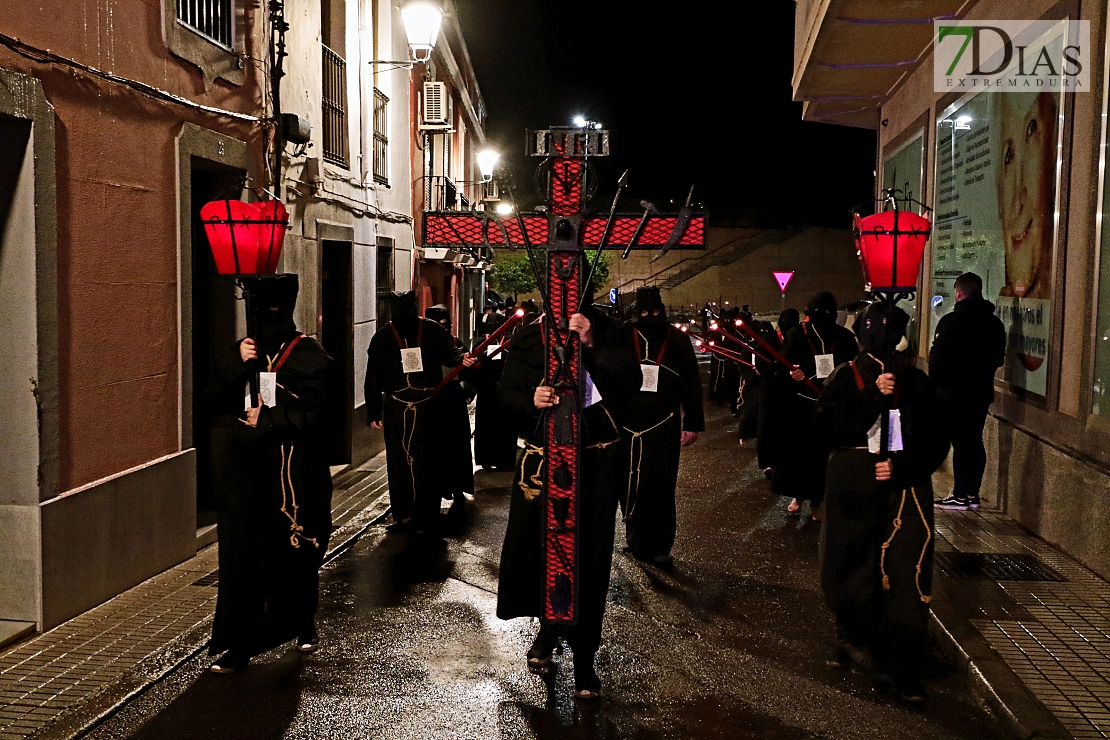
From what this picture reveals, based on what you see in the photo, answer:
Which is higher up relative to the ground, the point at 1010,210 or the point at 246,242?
the point at 1010,210

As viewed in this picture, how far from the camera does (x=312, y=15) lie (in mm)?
10992

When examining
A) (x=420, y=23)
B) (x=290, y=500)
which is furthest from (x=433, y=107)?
(x=290, y=500)

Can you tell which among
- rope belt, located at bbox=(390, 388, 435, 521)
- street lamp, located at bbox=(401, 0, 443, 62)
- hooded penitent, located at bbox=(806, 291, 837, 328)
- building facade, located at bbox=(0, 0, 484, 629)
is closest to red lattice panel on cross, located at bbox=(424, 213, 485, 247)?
building facade, located at bbox=(0, 0, 484, 629)

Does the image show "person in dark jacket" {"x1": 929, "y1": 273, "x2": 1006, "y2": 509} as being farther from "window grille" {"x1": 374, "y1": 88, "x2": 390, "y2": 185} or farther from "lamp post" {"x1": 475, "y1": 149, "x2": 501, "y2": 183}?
"lamp post" {"x1": 475, "y1": 149, "x2": 501, "y2": 183}

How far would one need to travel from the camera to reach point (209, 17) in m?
8.58

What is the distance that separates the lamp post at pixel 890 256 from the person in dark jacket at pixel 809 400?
13.4 feet

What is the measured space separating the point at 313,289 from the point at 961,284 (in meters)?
6.37

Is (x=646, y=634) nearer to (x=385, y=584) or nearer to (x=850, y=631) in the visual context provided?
(x=850, y=631)

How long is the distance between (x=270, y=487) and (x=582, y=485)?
1720mm

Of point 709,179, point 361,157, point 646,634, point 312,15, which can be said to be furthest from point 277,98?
point 709,179

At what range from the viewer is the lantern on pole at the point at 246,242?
18.5 feet

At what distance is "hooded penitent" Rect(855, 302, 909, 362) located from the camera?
17.5ft

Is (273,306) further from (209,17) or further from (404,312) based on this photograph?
(209,17)

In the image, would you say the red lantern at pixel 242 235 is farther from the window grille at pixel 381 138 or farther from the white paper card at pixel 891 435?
the window grille at pixel 381 138
